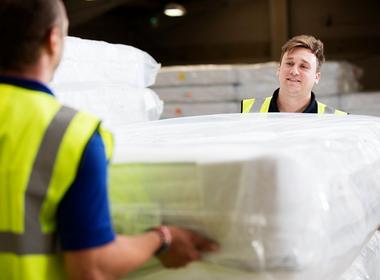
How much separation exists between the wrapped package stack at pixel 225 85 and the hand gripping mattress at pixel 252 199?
3.92m

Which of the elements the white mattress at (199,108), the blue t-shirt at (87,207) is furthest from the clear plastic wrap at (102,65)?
the white mattress at (199,108)

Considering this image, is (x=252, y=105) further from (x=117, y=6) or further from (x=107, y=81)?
(x=117, y=6)

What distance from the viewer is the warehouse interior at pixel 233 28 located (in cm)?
776

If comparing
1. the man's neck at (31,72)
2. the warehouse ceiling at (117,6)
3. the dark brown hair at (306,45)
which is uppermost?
the warehouse ceiling at (117,6)

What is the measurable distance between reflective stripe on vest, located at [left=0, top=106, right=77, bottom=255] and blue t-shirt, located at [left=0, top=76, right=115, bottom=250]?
0.13ft

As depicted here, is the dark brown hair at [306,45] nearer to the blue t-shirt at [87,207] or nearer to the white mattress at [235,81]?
the blue t-shirt at [87,207]

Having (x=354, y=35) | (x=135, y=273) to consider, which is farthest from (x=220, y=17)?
(x=135, y=273)

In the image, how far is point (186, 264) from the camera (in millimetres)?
1215

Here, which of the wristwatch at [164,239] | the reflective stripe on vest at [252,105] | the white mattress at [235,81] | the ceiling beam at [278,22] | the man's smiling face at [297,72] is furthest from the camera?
the ceiling beam at [278,22]

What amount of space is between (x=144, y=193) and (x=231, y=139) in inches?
11.9

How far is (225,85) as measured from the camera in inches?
212

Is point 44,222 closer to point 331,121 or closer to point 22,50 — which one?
point 22,50

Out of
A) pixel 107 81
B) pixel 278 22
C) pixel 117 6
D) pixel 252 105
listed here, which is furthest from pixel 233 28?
pixel 107 81

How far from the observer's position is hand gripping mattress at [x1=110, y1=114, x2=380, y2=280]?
112 cm
